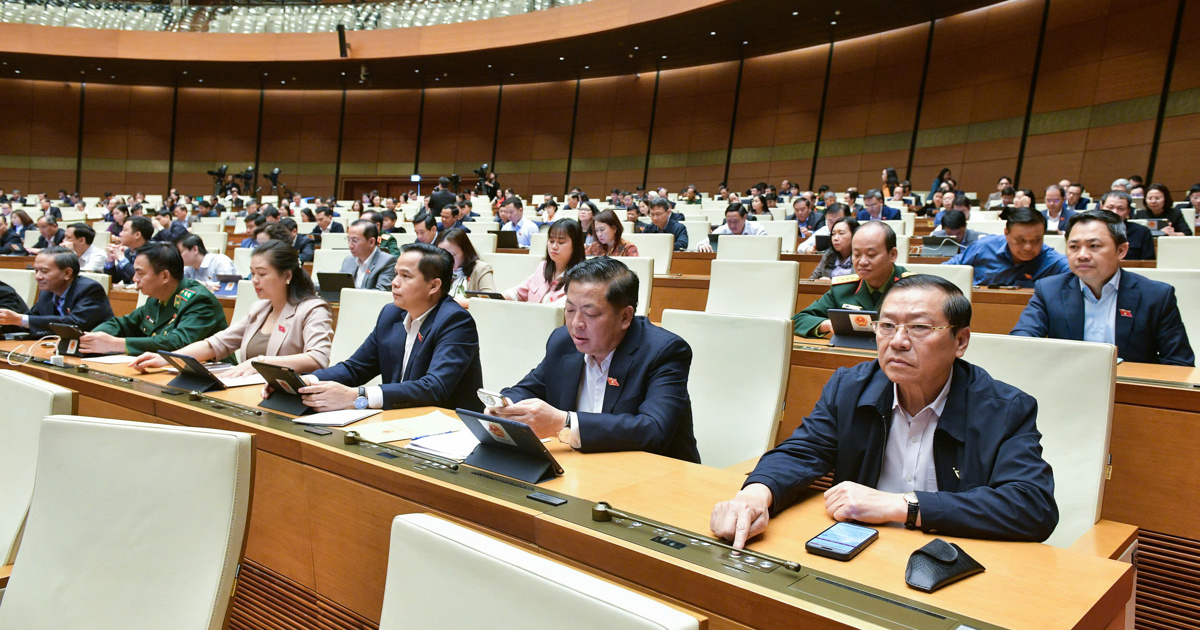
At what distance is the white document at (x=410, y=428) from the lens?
1794 mm

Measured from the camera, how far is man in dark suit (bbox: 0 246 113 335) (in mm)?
3646

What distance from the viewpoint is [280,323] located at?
296cm

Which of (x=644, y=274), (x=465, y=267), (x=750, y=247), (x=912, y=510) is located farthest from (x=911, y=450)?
(x=750, y=247)

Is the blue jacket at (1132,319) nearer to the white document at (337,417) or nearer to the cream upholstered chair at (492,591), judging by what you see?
the white document at (337,417)

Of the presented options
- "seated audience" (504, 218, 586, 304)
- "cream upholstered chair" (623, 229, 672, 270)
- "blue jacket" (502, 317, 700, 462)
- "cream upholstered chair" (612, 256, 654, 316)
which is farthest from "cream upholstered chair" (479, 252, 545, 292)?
"blue jacket" (502, 317, 700, 462)

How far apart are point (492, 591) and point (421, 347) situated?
1.81 meters

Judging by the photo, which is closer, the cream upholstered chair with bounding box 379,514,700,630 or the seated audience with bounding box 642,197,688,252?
the cream upholstered chair with bounding box 379,514,700,630

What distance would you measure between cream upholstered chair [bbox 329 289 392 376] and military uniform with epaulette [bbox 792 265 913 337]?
5.46 feet

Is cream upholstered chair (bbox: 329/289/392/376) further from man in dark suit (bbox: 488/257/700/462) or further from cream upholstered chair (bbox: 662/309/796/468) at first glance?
cream upholstered chair (bbox: 662/309/796/468)

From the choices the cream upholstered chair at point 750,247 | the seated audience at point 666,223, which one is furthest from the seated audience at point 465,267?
the seated audience at point 666,223

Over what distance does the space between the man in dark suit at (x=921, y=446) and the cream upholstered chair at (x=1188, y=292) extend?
74.3 inches

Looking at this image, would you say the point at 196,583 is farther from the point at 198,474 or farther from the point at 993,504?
the point at 993,504

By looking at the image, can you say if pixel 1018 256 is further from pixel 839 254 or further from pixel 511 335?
pixel 511 335

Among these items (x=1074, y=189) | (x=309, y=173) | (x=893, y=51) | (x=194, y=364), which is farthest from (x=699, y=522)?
(x=309, y=173)
